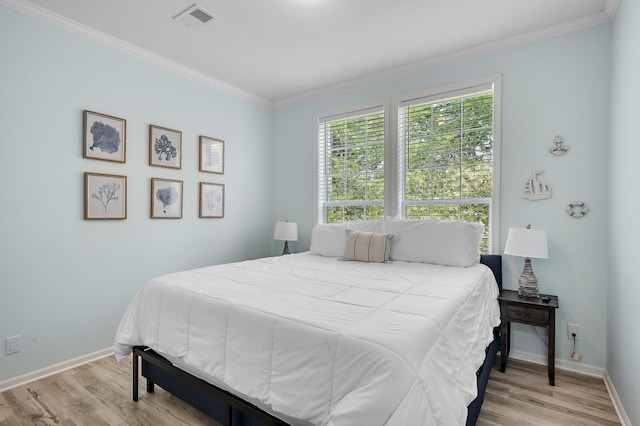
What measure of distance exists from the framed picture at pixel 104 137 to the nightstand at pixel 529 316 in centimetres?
341

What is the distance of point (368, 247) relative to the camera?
288cm

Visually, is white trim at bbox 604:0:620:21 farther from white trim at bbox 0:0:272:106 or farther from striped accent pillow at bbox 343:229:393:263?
white trim at bbox 0:0:272:106

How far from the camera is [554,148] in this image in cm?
263

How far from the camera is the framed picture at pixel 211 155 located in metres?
3.59

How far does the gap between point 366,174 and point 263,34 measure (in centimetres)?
175

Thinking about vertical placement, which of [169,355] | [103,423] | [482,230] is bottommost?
[103,423]

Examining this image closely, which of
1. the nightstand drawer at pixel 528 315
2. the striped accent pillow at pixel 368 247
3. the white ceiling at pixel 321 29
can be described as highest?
the white ceiling at pixel 321 29

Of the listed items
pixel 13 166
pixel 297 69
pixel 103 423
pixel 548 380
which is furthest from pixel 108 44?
pixel 548 380

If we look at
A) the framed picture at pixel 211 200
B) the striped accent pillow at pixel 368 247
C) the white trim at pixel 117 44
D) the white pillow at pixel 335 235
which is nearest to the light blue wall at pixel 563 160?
the striped accent pillow at pixel 368 247

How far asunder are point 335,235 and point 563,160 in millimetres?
2021

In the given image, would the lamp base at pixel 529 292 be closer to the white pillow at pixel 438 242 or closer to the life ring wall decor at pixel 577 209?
the white pillow at pixel 438 242

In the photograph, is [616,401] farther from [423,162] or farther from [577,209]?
[423,162]

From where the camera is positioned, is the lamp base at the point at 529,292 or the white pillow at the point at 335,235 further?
the white pillow at the point at 335,235

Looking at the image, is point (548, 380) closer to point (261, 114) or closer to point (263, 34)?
point (263, 34)
